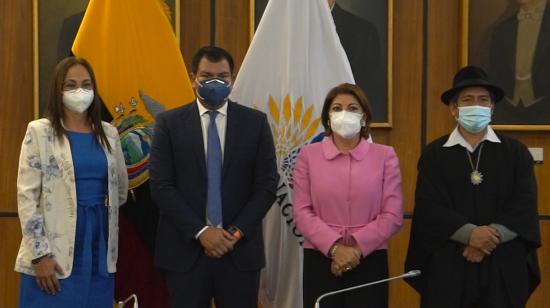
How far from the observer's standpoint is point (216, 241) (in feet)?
8.61

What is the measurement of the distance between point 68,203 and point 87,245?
0.18m

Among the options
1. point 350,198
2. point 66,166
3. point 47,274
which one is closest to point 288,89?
point 350,198

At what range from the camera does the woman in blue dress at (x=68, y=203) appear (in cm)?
265

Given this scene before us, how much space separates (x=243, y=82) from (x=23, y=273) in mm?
1374

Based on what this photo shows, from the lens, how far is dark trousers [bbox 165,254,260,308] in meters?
2.69

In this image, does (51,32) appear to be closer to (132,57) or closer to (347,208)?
(132,57)

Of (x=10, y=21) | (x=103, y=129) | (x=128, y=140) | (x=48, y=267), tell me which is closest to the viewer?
(x=48, y=267)

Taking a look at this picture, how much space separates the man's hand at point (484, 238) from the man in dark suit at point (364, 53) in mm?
1462

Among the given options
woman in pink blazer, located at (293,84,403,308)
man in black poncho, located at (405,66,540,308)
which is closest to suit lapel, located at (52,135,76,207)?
woman in pink blazer, located at (293,84,403,308)

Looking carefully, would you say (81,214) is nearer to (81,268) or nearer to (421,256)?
(81,268)

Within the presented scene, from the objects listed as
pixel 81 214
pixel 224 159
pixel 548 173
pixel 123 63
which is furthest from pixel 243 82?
pixel 548 173

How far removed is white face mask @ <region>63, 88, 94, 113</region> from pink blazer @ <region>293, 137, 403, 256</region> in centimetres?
90

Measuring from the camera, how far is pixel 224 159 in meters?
2.75

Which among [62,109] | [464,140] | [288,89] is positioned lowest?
[464,140]
